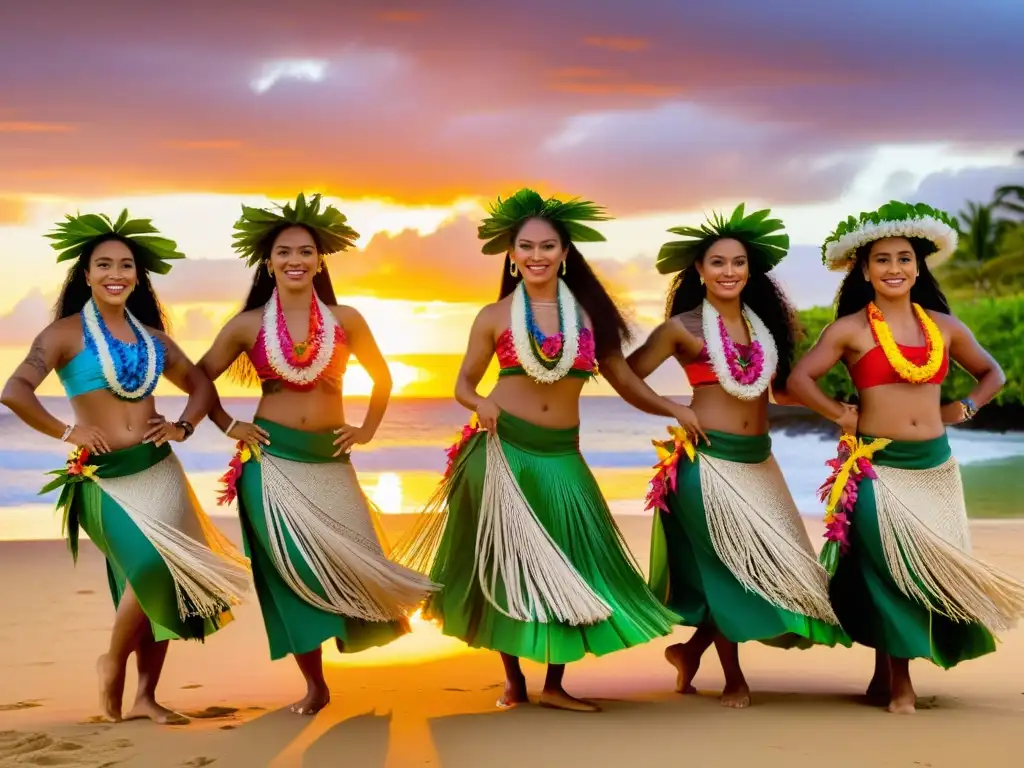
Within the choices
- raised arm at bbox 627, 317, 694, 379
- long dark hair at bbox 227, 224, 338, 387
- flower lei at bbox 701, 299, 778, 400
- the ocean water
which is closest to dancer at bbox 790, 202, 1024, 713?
flower lei at bbox 701, 299, 778, 400

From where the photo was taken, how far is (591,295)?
4.78 m

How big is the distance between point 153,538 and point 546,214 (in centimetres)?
165

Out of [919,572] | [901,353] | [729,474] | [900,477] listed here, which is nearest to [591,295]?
[729,474]

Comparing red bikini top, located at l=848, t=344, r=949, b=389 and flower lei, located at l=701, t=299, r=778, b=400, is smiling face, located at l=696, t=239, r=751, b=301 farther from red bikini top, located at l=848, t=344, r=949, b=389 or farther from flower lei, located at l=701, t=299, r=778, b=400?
red bikini top, located at l=848, t=344, r=949, b=389

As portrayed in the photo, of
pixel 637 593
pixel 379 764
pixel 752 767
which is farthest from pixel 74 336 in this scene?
pixel 752 767

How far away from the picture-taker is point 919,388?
4660 millimetres

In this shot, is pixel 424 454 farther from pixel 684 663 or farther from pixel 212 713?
pixel 212 713

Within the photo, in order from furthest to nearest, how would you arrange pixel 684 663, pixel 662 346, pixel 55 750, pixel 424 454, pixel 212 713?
pixel 424 454 < pixel 684 663 < pixel 662 346 < pixel 212 713 < pixel 55 750

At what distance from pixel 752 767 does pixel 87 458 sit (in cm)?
225

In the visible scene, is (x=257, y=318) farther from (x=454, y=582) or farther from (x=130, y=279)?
(x=454, y=582)

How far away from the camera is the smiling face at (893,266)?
4676 millimetres

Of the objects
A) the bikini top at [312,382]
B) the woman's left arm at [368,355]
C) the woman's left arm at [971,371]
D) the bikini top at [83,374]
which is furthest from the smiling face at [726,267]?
the bikini top at [83,374]

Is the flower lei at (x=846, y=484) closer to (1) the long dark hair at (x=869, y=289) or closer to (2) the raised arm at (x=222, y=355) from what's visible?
(1) the long dark hair at (x=869, y=289)

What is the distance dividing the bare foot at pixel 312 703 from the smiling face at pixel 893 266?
2.27 m
